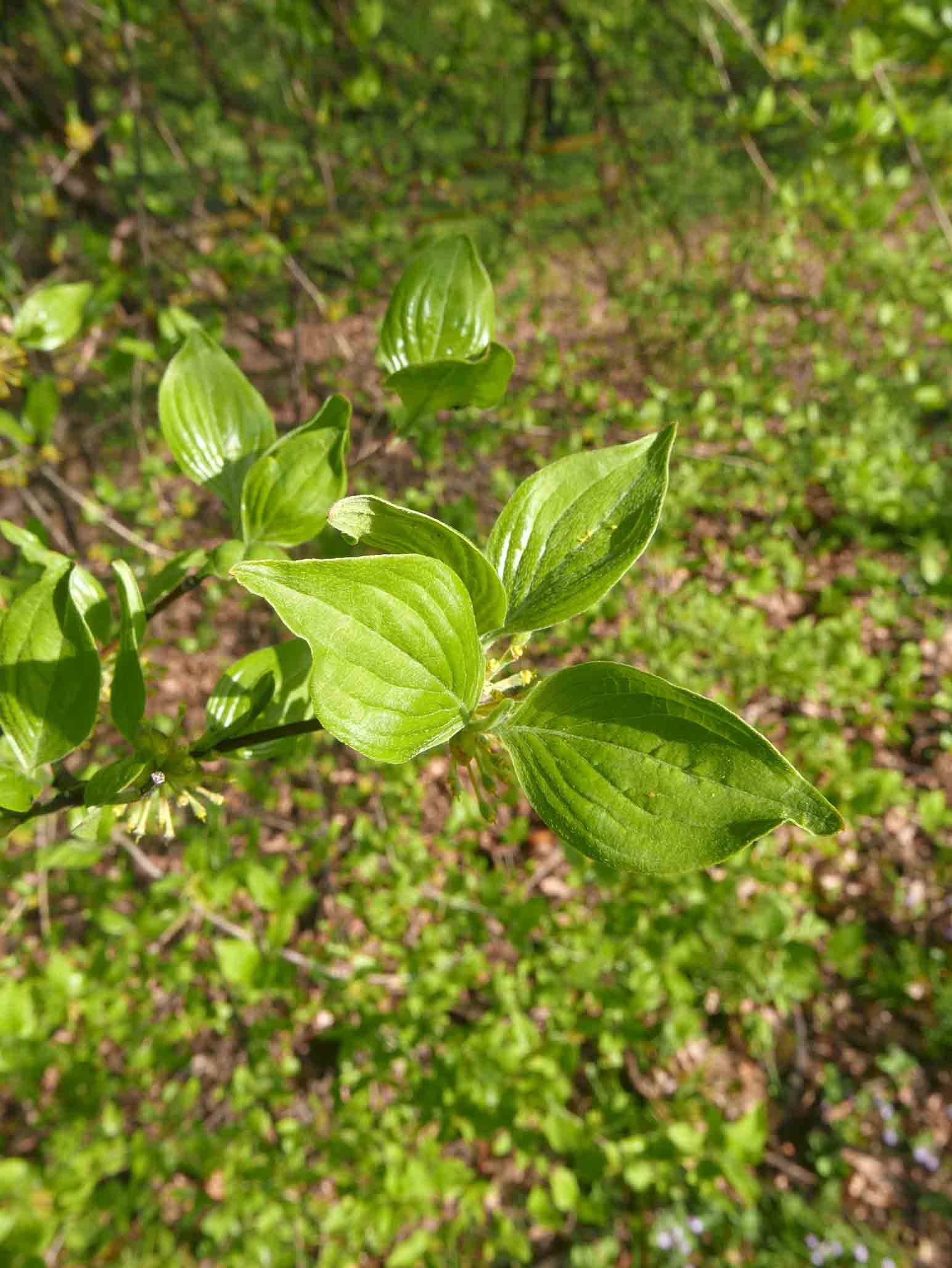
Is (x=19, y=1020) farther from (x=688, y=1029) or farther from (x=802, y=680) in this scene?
(x=802, y=680)

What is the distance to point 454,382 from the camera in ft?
2.30

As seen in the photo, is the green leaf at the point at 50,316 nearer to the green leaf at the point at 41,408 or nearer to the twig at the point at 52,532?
the green leaf at the point at 41,408

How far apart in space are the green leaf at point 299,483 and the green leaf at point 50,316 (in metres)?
0.83

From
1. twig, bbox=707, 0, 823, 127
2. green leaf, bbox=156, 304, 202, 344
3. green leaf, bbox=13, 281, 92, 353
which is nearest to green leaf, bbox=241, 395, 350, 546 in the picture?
green leaf, bbox=156, 304, 202, 344

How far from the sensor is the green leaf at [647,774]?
426 millimetres

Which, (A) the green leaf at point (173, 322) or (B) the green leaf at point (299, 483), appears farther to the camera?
(A) the green leaf at point (173, 322)

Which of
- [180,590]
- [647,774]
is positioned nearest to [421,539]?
[647,774]

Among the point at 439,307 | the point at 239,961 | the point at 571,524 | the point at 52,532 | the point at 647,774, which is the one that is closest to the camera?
the point at 647,774

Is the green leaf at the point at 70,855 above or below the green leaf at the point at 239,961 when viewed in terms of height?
above

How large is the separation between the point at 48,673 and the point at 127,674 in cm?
8

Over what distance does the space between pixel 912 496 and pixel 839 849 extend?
4.59ft

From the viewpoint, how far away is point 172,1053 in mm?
1845

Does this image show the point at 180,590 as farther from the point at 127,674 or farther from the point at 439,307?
the point at 439,307

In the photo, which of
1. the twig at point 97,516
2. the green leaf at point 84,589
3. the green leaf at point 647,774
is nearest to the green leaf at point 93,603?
the green leaf at point 84,589
